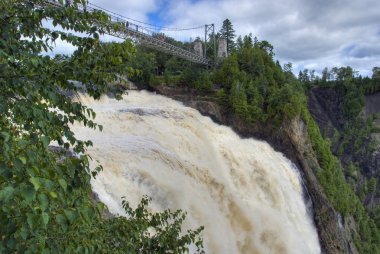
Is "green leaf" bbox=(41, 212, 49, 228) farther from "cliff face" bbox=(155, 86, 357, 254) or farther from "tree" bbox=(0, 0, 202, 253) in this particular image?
"cliff face" bbox=(155, 86, 357, 254)

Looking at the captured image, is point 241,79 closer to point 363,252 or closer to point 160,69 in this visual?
point 160,69

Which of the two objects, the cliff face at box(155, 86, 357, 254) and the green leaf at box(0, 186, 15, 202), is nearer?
the green leaf at box(0, 186, 15, 202)

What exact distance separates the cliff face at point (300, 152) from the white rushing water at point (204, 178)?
6.00ft

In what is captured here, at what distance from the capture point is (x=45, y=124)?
2525mm

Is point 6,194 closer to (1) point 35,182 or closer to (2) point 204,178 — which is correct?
(1) point 35,182

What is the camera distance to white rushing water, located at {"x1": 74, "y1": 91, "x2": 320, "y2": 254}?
13.8 meters

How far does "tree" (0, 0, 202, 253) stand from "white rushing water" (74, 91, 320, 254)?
8357mm

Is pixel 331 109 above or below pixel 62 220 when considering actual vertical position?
below

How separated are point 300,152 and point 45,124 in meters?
25.6

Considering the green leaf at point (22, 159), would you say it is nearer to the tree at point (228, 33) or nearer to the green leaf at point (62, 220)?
the green leaf at point (62, 220)

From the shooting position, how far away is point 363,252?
31453mm

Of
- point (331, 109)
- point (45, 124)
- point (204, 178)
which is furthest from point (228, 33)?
point (45, 124)

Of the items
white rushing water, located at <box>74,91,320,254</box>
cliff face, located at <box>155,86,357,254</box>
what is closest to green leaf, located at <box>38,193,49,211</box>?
white rushing water, located at <box>74,91,320,254</box>

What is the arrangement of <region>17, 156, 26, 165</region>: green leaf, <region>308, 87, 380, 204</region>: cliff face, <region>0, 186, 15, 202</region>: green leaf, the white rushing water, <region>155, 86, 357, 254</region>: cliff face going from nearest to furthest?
1. <region>0, 186, 15, 202</region>: green leaf
2. <region>17, 156, 26, 165</region>: green leaf
3. the white rushing water
4. <region>155, 86, 357, 254</region>: cliff face
5. <region>308, 87, 380, 204</region>: cliff face
